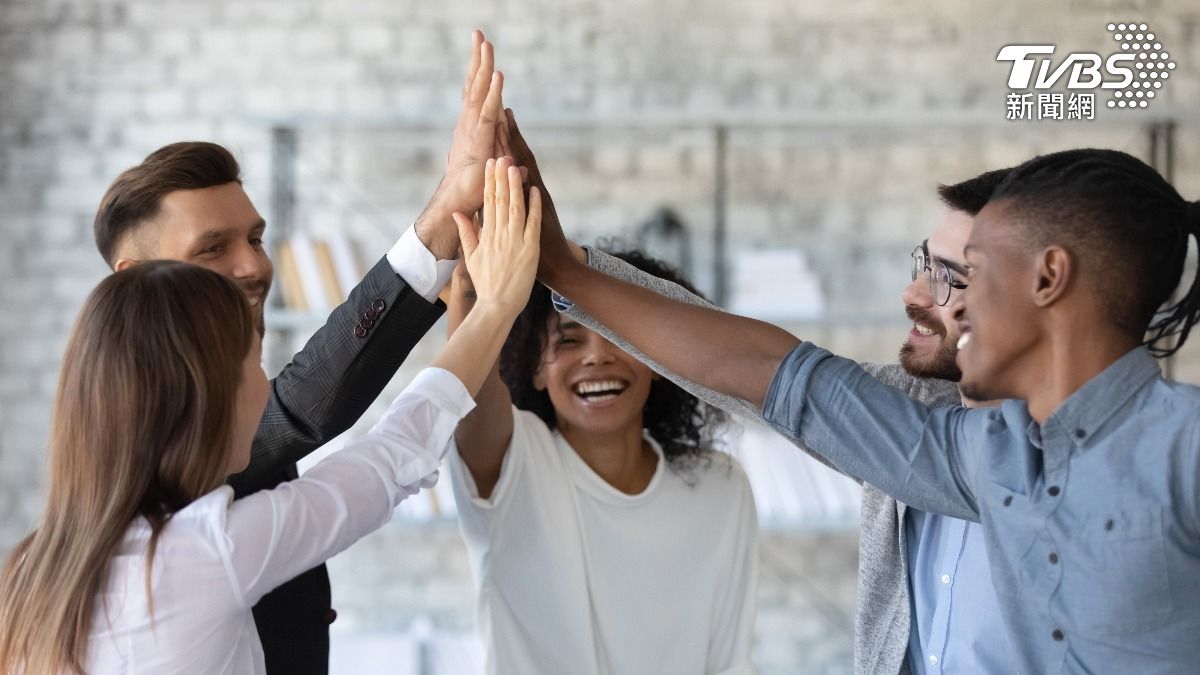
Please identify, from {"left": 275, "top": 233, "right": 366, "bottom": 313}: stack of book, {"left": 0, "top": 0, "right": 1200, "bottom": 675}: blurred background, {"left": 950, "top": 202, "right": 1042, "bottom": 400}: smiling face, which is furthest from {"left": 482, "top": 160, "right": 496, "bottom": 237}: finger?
{"left": 0, "top": 0, "right": 1200, "bottom": 675}: blurred background

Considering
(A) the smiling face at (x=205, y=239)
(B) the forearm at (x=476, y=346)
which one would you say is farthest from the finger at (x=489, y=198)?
(A) the smiling face at (x=205, y=239)

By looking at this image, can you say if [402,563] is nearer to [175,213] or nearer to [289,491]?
[175,213]

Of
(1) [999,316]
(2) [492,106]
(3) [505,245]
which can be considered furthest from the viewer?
(2) [492,106]

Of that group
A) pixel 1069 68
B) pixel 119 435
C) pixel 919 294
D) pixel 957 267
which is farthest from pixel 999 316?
pixel 1069 68

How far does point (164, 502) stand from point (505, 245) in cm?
52

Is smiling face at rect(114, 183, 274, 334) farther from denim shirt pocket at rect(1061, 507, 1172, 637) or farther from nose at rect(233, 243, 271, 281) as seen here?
denim shirt pocket at rect(1061, 507, 1172, 637)

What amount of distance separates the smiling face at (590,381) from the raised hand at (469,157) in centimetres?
67

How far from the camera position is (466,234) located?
1.63m

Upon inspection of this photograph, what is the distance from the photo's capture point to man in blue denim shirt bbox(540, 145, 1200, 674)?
1170 mm

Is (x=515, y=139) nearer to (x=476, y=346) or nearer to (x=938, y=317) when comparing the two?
(x=476, y=346)

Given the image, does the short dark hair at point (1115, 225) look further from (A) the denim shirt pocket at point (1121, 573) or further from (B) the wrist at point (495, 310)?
(B) the wrist at point (495, 310)

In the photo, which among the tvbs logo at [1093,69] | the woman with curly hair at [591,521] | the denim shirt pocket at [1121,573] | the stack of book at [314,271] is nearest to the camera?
the denim shirt pocket at [1121,573]

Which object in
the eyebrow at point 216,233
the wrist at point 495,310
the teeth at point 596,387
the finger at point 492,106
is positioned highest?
the finger at point 492,106

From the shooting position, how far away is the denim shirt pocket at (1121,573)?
1158 mm
